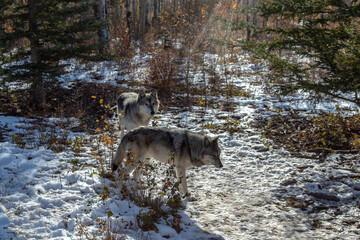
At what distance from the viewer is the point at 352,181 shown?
5914 mm

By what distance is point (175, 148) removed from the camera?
5613 millimetres

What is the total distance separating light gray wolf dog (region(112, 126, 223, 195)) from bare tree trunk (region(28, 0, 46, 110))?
17.7 feet

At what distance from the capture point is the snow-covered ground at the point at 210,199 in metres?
4.31

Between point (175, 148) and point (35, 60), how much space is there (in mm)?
7095

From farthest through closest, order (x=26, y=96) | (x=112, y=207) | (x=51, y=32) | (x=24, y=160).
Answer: (x=26, y=96) → (x=51, y=32) → (x=24, y=160) → (x=112, y=207)

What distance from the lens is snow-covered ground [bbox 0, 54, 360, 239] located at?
4.31 meters

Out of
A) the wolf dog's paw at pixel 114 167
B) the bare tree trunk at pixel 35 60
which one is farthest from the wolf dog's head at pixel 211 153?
the bare tree trunk at pixel 35 60

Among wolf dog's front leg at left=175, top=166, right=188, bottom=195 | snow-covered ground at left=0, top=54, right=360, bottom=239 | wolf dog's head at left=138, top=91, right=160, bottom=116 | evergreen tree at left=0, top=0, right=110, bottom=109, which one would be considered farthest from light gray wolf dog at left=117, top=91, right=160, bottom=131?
evergreen tree at left=0, top=0, right=110, bottom=109

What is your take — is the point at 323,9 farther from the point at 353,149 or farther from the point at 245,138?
the point at 245,138

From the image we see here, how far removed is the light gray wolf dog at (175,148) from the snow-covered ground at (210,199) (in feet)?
2.34

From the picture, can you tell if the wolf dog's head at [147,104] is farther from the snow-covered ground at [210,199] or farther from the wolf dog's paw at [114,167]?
the wolf dog's paw at [114,167]

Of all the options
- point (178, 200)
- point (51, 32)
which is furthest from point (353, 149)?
point (51, 32)

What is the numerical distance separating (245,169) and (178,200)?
2.66 metres

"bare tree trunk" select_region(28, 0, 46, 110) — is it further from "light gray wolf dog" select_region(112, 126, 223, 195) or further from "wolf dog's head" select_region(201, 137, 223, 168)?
"wolf dog's head" select_region(201, 137, 223, 168)
